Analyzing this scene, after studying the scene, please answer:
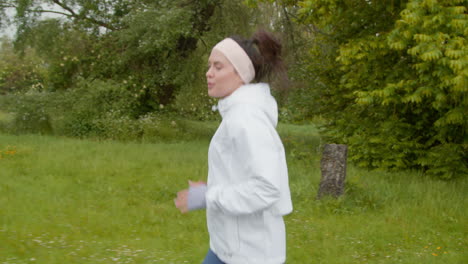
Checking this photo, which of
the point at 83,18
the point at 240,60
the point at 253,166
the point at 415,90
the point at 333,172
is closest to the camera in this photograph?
the point at 253,166

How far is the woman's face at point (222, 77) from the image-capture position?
2377 mm

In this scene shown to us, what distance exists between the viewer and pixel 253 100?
224cm

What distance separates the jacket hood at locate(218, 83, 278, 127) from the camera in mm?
2238

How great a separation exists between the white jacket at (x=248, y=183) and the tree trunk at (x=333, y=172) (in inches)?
240

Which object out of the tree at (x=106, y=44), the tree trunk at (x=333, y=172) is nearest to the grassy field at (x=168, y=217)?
the tree trunk at (x=333, y=172)

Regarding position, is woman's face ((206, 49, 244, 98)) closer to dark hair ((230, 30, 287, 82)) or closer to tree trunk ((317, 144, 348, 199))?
dark hair ((230, 30, 287, 82))

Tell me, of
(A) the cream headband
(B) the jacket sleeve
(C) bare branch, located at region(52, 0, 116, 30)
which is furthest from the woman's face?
(C) bare branch, located at region(52, 0, 116, 30)

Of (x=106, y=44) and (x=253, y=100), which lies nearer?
(x=253, y=100)

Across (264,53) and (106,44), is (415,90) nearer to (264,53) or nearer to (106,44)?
(264,53)

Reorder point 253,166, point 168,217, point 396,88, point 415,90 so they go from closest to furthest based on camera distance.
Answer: point 253,166 < point 168,217 < point 396,88 < point 415,90

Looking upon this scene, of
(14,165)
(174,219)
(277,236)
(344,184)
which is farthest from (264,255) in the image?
(14,165)

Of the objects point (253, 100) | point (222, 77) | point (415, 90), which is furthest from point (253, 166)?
point (415, 90)

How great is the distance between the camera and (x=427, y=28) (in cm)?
891

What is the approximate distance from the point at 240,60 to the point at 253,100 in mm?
249
